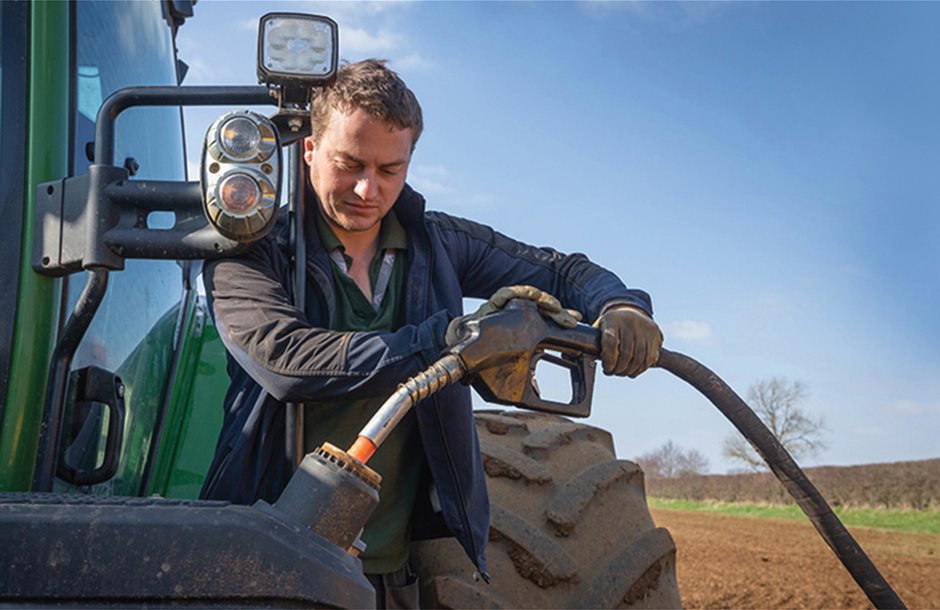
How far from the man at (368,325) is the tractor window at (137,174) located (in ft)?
0.89

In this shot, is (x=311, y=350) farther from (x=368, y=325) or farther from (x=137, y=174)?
(x=137, y=174)

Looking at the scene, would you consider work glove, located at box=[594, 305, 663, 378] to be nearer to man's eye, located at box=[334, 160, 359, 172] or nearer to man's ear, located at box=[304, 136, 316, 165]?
man's eye, located at box=[334, 160, 359, 172]

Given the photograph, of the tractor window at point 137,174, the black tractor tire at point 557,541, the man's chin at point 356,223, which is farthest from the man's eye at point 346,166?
the black tractor tire at point 557,541

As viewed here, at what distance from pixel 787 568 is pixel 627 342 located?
32.3 feet

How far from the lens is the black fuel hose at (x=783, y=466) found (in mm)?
2336

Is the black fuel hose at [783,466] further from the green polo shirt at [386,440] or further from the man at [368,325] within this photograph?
the green polo shirt at [386,440]

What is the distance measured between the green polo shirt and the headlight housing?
0.65 metres

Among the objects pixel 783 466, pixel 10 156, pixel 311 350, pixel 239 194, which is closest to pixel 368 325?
pixel 311 350

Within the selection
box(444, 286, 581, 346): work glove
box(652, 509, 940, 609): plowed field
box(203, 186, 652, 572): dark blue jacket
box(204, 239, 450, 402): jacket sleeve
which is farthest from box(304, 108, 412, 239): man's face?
box(652, 509, 940, 609): plowed field

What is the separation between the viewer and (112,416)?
7.18 feet

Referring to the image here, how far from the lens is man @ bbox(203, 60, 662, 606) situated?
2020 mm

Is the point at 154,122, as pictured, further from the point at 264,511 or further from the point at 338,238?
the point at 264,511

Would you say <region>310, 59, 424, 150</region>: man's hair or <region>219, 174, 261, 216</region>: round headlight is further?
<region>310, 59, 424, 150</region>: man's hair

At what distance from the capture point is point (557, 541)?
2.73 meters
